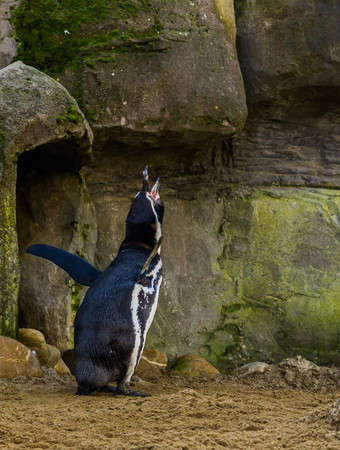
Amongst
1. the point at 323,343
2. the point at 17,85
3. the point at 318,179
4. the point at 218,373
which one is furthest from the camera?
the point at 318,179

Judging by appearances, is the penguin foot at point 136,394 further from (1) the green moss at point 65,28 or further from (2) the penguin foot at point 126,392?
(1) the green moss at point 65,28

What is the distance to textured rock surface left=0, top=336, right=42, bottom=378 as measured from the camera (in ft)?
12.7

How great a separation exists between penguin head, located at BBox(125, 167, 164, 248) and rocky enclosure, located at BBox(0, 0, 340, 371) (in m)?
0.60

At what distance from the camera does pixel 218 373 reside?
16.3 feet

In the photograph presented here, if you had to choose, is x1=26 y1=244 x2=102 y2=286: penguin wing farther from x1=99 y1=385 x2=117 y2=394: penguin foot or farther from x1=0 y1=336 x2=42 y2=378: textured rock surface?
x1=99 y1=385 x2=117 y2=394: penguin foot

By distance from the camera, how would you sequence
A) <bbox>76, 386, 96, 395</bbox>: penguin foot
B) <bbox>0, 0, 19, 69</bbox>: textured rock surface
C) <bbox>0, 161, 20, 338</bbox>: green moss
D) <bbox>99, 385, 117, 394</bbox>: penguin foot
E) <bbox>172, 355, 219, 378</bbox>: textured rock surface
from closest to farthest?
<bbox>76, 386, 96, 395</bbox>: penguin foot
<bbox>99, 385, 117, 394</bbox>: penguin foot
<bbox>0, 161, 20, 338</bbox>: green moss
<bbox>172, 355, 219, 378</bbox>: textured rock surface
<bbox>0, 0, 19, 69</bbox>: textured rock surface

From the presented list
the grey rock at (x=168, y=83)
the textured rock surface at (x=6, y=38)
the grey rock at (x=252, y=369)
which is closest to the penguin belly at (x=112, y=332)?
the grey rock at (x=252, y=369)

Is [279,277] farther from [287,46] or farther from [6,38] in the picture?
[6,38]

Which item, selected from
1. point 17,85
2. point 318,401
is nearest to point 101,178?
point 17,85

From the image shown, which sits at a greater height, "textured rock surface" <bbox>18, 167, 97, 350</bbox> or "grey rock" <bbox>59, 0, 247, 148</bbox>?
"grey rock" <bbox>59, 0, 247, 148</bbox>

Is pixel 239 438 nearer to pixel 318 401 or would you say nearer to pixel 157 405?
pixel 157 405

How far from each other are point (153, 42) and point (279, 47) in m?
1.10

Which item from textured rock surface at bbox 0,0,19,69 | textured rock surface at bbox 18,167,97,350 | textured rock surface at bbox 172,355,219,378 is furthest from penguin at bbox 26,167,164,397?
textured rock surface at bbox 0,0,19,69

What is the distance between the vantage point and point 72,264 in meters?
4.34
